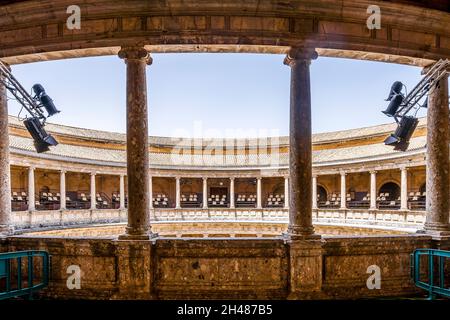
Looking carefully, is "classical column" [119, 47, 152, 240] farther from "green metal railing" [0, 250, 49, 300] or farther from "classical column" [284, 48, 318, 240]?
"classical column" [284, 48, 318, 240]

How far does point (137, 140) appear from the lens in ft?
21.0

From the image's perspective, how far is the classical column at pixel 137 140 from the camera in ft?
20.7

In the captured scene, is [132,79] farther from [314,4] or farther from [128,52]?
[314,4]

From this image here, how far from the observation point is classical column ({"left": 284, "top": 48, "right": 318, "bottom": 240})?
6.33 meters

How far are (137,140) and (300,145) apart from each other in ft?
11.6

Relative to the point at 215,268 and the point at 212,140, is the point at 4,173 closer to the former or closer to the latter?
the point at 215,268

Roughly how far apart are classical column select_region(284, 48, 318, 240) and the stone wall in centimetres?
49

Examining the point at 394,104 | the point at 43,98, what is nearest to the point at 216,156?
the point at 43,98

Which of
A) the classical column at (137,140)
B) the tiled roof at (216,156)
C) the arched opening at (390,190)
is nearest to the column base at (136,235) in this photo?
the classical column at (137,140)

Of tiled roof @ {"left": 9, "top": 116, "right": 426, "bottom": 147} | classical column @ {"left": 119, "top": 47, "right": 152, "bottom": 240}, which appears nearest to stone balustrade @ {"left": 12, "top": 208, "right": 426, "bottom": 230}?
tiled roof @ {"left": 9, "top": 116, "right": 426, "bottom": 147}
